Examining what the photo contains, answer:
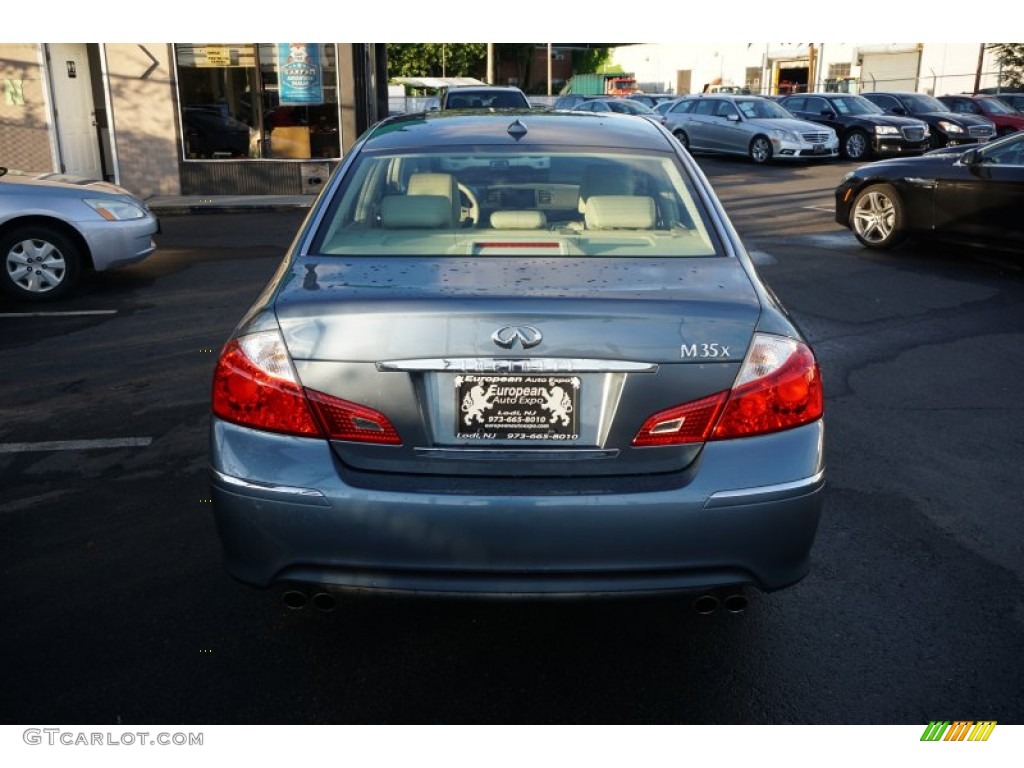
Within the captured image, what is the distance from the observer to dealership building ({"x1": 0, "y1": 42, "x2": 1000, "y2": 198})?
16.2m

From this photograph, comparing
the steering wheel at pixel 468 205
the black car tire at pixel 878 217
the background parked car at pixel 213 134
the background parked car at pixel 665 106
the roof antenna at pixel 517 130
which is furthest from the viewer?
the background parked car at pixel 665 106

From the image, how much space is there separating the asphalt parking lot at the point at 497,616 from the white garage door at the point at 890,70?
49086 millimetres

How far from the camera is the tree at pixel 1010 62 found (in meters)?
41.2

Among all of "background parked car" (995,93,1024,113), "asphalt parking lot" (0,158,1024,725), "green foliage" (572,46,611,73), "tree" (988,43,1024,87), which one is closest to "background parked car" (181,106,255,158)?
"asphalt parking lot" (0,158,1024,725)

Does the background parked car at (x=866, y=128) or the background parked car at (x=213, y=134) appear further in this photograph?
the background parked car at (x=866, y=128)

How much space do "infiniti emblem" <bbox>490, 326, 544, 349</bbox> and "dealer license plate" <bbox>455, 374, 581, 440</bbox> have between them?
0.30 feet

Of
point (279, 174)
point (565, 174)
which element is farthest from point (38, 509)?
point (279, 174)

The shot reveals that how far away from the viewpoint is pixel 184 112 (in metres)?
16.6

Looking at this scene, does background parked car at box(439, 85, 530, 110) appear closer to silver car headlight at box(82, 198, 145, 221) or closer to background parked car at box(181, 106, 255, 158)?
background parked car at box(181, 106, 255, 158)

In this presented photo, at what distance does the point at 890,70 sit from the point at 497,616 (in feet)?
178

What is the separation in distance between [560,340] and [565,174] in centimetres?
148

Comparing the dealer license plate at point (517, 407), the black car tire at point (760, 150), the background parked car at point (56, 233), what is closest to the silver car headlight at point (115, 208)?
the background parked car at point (56, 233)

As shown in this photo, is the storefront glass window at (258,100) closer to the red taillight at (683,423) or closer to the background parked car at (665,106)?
the background parked car at (665,106)
